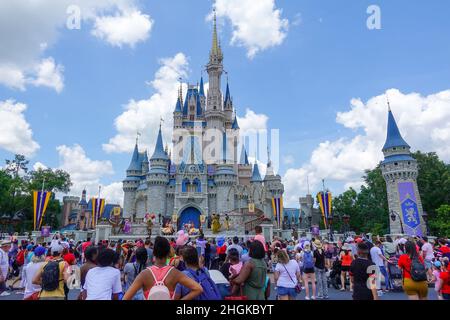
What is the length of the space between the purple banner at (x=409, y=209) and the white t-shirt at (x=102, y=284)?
119 ft

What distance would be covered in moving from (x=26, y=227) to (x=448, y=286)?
60.5 meters

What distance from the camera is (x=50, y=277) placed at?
4.67 metres

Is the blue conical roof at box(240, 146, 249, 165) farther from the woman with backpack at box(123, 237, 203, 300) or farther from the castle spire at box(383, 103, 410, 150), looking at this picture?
the woman with backpack at box(123, 237, 203, 300)

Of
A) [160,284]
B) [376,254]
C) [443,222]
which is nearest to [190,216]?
[443,222]

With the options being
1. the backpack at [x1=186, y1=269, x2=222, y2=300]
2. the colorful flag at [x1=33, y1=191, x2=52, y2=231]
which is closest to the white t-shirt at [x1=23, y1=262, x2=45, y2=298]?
the backpack at [x1=186, y1=269, x2=222, y2=300]

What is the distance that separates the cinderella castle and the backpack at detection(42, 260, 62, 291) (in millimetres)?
32685

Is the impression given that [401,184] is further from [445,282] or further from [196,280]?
[196,280]

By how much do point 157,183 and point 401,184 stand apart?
36.3 metres

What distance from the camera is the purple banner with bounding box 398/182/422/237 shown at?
3272 cm

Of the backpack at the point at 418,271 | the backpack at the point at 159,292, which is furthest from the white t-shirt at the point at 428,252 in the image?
the backpack at the point at 159,292

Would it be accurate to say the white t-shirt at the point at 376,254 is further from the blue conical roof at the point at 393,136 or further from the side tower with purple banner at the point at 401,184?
the blue conical roof at the point at 393,136

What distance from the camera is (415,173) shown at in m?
35.8
